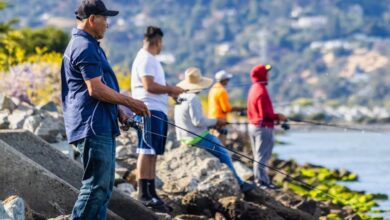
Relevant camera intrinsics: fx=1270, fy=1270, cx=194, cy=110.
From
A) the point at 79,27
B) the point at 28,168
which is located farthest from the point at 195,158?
the point at 79,27

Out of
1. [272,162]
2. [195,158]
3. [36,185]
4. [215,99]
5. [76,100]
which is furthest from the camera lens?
[272,162]

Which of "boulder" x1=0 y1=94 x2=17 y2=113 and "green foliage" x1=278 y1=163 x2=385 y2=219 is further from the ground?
"boulder" x1=0 y1=94 x2=17 y2=113

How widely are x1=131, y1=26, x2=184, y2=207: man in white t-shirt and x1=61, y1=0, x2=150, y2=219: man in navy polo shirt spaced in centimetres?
323

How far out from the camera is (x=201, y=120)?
13.6m

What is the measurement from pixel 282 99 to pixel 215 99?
593 ft

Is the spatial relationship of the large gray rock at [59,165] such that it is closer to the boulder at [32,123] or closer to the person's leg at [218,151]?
the person's leg at [218,151]

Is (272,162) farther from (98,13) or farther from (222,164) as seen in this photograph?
(98,13)

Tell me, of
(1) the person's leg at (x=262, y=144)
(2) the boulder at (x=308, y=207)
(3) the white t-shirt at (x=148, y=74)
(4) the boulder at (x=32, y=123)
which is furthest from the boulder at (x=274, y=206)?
(4) the boulder at (x=32, y=123)

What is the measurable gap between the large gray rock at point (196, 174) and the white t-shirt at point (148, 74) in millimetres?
1410

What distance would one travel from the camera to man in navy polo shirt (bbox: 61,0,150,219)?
27.6ft

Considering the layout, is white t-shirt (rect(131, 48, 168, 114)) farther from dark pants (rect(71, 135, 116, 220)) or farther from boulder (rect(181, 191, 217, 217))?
dark pants (rect(71, 135, 116, 220))

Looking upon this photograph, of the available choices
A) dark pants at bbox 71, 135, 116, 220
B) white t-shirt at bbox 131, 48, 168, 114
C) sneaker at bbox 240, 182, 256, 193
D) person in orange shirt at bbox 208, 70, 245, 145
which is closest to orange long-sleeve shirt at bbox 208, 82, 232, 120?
person in orange shirt at bbox 208, 70, 245, 145

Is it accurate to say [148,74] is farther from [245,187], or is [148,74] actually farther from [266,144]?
[266,144]

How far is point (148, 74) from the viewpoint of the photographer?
12.0 meters
